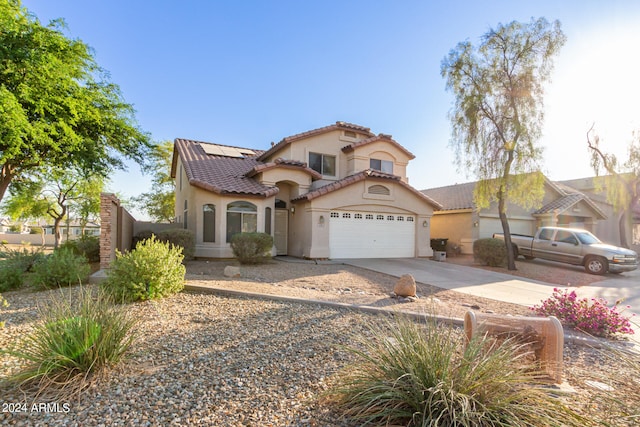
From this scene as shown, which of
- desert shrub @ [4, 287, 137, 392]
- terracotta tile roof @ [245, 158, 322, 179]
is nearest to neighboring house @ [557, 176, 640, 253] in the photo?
terracotta tile roof @ [245, 158, 322, 179]

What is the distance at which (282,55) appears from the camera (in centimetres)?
1304

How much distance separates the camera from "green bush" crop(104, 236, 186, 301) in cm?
623

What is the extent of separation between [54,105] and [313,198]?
10317 mm

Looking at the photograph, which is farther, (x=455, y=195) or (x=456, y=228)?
(x=455, y=195)

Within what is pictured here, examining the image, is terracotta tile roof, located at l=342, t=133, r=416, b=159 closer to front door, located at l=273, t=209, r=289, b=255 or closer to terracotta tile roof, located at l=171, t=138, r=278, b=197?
front door, located at l=273, t=209, r=289, b=255

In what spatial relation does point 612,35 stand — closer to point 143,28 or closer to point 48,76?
point 143,28

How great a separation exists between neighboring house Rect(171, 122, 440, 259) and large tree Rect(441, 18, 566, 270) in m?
4.04

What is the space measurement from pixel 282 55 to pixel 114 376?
41.6ft

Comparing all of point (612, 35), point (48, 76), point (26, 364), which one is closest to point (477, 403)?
point (26, 364)

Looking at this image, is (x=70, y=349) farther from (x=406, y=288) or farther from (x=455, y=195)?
(x=455, y=195)

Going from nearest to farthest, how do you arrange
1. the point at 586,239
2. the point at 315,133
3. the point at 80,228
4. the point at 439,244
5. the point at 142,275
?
the point at 142,275
the point at 586,239
the point at 315,133
the point at 439,244
the point at 80,228

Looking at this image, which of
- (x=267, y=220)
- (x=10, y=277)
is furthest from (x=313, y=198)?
(x=10, y=277)

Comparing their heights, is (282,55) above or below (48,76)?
above

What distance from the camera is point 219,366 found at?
3.79m
